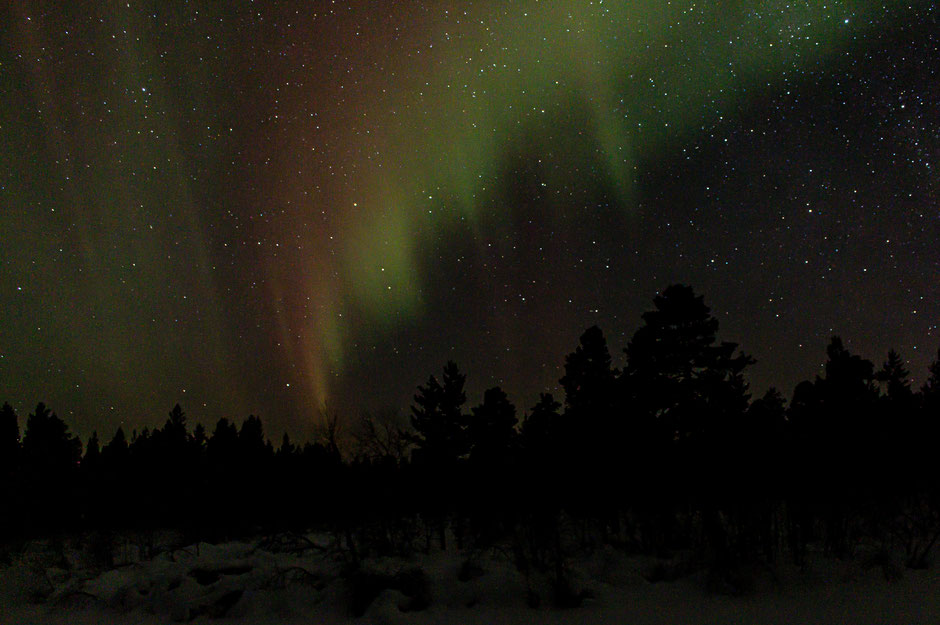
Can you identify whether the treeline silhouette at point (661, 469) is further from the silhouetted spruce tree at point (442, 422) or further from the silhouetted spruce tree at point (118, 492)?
the silhouetted spruce tree at point (118, 492)

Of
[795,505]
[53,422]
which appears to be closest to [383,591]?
[795,505]

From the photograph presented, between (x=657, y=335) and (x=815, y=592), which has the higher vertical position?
(x=657, y=335)

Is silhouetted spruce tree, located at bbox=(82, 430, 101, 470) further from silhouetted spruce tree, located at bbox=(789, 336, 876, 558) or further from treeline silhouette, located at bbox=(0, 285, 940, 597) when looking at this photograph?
silhouetted spruce tree, located at bbox=(789, 336, 876, 558)

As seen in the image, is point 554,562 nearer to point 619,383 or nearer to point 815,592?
point 815,592

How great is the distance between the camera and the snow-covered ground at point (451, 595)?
12.4m

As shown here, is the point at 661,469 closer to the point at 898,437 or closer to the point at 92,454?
the point at 898,437

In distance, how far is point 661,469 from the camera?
21938 mm

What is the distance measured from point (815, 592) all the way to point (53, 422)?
8177cm

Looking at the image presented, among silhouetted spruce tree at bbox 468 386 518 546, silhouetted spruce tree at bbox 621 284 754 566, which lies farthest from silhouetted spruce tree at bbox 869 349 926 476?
silhouetted spruce tree at bbox 468 386 518 546

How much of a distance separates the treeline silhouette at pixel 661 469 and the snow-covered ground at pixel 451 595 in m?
0.80

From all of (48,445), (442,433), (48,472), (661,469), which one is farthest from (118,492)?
(661,469)

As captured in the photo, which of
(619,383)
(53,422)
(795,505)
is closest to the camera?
(795,505)

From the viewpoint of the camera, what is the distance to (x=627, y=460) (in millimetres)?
24094

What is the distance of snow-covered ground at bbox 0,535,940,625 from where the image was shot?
40.5ft
